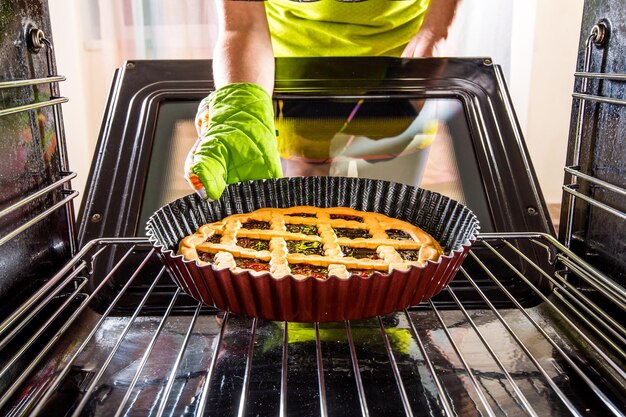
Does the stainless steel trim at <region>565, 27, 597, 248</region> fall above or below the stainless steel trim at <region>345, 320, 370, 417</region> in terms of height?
above

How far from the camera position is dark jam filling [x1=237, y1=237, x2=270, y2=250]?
0.73 meters

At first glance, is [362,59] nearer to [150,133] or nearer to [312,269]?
[150,133]

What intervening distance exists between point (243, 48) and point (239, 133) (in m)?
0.31

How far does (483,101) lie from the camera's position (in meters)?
0.98

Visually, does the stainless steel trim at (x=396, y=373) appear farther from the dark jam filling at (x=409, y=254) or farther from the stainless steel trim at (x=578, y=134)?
the stainless steel trim at (x=578, y=134)

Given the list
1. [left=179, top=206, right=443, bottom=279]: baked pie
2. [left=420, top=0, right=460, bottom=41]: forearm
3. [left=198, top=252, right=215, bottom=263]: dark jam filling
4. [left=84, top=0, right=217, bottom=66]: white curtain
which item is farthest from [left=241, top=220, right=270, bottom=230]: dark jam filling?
[left=84, top=0, right=217, bottom=66]: white curtain

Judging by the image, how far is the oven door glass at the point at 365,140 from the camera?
0.91 meters

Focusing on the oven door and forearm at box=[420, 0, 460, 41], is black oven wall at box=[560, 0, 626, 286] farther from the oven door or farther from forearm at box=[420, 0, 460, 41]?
forearm at box=[420, 0, 460, 41]

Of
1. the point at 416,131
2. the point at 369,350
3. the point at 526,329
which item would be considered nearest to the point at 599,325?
the point at 526,329

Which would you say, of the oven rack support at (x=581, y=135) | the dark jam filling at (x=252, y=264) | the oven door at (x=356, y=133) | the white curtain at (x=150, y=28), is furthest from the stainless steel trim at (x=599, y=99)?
the white curtain at (x=150, y=28)

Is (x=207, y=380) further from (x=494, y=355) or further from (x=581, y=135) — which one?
(x=581, y=135)

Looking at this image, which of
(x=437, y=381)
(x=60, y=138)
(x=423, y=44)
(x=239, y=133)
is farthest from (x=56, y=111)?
(x=423, y=44)

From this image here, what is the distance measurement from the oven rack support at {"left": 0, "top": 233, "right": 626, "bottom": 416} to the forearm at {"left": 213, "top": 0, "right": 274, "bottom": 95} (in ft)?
1.32

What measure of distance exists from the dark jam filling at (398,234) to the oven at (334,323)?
0.29 ft
